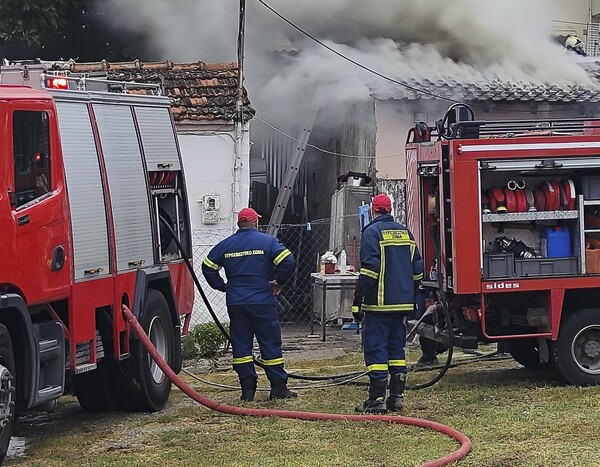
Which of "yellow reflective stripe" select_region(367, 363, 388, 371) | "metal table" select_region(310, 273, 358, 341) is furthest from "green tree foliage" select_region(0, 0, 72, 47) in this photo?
"yellow reflective stripe" select_region(367, 363, 388, 371)

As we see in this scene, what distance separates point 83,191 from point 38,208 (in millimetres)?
771

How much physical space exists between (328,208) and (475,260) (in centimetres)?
949

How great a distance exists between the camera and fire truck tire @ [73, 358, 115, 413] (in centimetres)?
973

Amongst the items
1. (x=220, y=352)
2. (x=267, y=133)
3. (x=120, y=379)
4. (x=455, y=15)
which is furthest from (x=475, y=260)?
(x=455, y=15)

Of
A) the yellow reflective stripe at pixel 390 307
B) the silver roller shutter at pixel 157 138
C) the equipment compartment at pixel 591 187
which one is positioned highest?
the silver roller shutter at pixel 157 138

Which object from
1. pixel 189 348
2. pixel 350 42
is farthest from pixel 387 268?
pixel 350 42

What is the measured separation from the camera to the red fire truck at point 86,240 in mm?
7492

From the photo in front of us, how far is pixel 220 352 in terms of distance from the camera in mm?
13867

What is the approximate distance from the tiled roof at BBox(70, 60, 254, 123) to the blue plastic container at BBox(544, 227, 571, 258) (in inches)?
225

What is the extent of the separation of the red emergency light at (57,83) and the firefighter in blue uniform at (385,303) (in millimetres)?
2703

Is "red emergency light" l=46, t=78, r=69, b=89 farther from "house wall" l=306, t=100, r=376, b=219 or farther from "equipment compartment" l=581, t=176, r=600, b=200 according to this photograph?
"house wall" l=306, t=100, r=376, b=219

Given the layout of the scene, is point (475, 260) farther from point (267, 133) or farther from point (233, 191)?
point (267, 133)

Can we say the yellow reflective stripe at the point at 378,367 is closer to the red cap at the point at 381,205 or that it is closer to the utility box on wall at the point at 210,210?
the red cap at the point at 381,205

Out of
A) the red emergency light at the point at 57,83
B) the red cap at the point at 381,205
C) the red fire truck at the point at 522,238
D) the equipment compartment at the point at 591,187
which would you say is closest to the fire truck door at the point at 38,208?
the red emergency light at the point at 57,83
